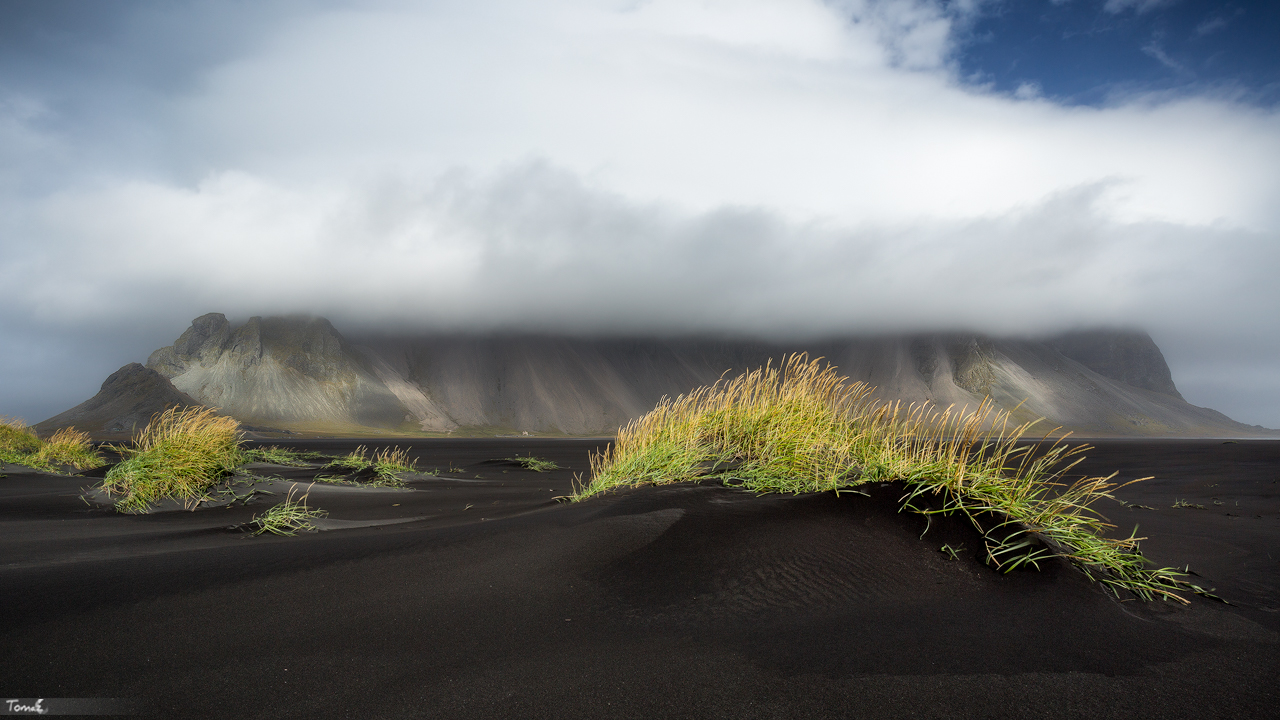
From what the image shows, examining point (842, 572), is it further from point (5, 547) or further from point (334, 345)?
point (334, 345)

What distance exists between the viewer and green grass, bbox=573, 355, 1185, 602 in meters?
4.40

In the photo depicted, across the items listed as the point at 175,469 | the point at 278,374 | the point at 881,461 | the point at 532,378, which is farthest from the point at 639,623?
the point at 532,378

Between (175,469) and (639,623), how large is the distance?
26.2 ft

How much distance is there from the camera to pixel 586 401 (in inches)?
6083

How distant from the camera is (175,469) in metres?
8.37

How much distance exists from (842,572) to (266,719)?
11.1 feet

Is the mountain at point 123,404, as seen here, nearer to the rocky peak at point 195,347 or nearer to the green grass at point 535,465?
the rocky peak at point 195,347

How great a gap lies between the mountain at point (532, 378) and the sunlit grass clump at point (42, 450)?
86.1 m

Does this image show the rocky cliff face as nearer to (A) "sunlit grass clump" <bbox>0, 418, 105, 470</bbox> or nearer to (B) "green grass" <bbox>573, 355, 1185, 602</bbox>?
(A) "sunlit grass clump" <bbox>0, 418, 105, 470</bbox>

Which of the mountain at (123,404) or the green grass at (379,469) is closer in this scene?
the green grass at (379,469)

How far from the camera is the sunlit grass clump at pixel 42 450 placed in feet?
51.6

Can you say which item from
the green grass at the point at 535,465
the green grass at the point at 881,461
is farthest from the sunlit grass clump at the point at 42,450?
the green grass at the point at 881,461

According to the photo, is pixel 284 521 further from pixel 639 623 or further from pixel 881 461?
pixel 881 461

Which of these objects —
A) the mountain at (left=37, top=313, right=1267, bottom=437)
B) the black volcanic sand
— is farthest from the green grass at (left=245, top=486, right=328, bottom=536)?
the mountain at (left=37, top=313, right=1267, bottom=437)
